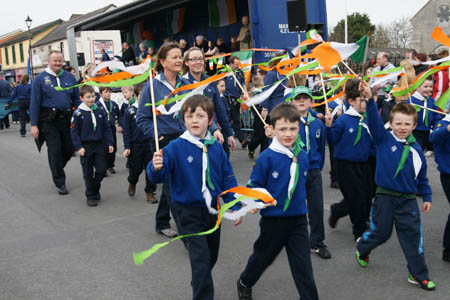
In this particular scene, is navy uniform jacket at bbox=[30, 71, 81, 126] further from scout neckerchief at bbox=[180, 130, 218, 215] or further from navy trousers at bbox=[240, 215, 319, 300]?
navy trousers at bbox=[240, 215, 319, 300]

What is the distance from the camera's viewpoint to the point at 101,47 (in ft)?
56.7

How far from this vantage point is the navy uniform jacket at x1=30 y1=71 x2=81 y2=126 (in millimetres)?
7430

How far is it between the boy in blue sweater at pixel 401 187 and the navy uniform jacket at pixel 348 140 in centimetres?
66

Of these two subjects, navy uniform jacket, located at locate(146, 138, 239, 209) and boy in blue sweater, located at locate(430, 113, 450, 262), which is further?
boy in blue sweater, located at locate(430, 113, 450, 262)

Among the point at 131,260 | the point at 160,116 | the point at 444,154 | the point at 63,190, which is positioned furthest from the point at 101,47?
the point at 444,154

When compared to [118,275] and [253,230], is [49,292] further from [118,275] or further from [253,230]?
[253,230]

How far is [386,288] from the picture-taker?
3896 mm

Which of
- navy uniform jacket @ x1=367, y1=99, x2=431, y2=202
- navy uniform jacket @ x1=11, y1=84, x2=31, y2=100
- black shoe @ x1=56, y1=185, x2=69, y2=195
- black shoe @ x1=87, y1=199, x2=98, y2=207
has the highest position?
navy uniform jacket @ x1=11, y1=84, x2=31, y2=100

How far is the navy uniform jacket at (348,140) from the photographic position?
191 inches

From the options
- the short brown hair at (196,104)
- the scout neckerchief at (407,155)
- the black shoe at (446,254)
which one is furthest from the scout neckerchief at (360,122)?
the short brown hair at (196,104)

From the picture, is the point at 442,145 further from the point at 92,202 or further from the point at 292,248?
the point at 92,202

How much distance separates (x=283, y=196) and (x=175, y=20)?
14.1m

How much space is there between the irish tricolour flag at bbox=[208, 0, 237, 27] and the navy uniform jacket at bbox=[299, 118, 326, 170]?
31.8ft

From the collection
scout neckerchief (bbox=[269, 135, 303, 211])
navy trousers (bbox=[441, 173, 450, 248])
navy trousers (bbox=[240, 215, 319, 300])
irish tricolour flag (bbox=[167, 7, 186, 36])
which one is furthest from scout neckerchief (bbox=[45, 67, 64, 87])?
irish tricolour flag (bbox=[167, 7, 186, 36])
